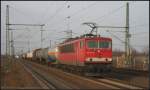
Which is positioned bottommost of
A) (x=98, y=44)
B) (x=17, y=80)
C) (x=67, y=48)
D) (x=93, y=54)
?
(x=17, y=80)

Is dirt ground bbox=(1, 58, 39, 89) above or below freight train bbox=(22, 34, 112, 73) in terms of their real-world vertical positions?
below

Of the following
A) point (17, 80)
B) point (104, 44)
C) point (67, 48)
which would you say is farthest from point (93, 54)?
point (67, 48)

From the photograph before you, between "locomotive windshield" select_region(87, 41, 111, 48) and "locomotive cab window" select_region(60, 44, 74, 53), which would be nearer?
"locomotive windshield" select_region(87, 41, 111, 48)

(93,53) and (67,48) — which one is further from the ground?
(67,48)

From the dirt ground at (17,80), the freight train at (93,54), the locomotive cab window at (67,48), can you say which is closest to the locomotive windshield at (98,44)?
the freight train at (93,54)

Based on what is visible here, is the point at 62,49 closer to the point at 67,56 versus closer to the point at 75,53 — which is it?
the point at 67,56

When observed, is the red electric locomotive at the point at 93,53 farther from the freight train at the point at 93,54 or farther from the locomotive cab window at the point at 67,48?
the locomotive cab window at the point at 67,48

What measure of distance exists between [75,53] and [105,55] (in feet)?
11.4

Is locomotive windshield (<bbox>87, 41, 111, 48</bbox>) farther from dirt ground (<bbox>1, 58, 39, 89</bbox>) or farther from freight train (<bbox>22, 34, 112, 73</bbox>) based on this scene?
dirt ground (<bbox>1, 58, 39, 89</bbox>)

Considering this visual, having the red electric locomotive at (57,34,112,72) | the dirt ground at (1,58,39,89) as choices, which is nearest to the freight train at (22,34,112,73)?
the red electric locomotive at (57,34,112,72)

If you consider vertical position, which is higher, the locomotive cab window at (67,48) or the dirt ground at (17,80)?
the locomotive cab window at (67,48)

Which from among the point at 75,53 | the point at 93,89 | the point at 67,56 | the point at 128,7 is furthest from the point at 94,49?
the point at 128,7

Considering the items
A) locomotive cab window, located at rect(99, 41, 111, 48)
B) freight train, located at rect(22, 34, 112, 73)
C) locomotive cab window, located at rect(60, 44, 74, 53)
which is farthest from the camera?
locomotive cab window, located at rect(60, 44, 74, 53)

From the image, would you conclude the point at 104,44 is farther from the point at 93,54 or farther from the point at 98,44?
the point at 93,54
